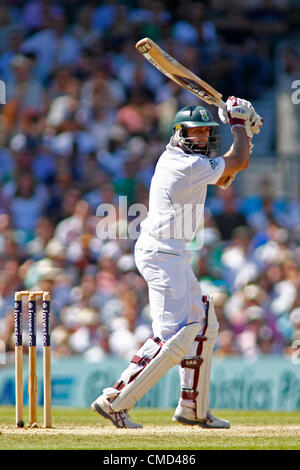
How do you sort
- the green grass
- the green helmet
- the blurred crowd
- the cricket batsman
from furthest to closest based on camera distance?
the blurred crowd
the green helmet
the cricket batsman
the green grass

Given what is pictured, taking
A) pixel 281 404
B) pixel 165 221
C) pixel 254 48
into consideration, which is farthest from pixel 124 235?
pixel 165 221

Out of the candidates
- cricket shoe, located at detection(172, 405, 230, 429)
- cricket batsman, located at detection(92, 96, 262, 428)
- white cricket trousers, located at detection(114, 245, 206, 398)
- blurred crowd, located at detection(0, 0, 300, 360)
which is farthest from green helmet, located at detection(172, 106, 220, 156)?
blurred crowd, located at detection(0, 0, 300, 360)

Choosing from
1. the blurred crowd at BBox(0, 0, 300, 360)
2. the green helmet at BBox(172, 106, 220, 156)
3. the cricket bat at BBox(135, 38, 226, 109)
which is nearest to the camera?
the green helmet at BBox(172, 106, 220, 156)

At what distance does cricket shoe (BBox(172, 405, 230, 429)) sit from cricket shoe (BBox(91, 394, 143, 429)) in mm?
308

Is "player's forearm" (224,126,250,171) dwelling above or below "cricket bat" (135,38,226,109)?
below

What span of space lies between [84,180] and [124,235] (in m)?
1.36

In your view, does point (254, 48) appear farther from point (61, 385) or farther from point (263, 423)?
point (263, 423)

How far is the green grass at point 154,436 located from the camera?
576cm

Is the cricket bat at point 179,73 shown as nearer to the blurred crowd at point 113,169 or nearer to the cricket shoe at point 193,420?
the cricket shoe at point 193,420

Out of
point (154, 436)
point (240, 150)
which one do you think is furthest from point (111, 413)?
point (240, 150)

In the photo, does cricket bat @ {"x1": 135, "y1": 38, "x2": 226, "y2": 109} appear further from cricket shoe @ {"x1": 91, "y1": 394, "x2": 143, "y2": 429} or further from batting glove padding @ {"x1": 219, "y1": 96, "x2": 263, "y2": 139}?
cricket shoe @ {"x1": 91, "y1": 394, "x2": 143, "y2": 429}

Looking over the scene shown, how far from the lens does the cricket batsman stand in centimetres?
650

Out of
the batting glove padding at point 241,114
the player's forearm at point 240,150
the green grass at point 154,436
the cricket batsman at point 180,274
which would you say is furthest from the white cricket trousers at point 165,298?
the batting glove padding at point 241,114

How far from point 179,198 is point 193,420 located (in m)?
1.48
